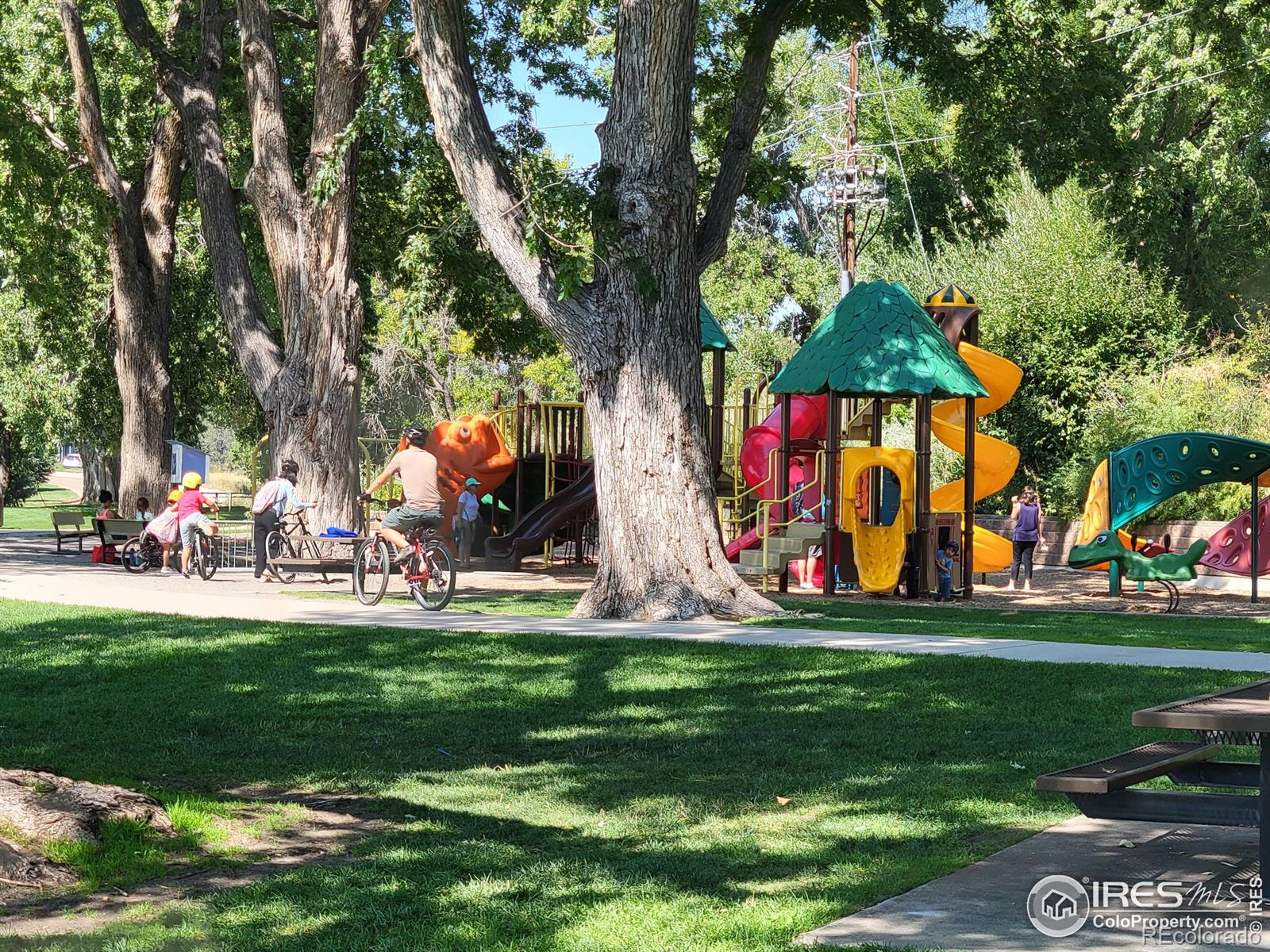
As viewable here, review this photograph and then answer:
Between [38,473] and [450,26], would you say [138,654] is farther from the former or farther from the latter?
[38,473]

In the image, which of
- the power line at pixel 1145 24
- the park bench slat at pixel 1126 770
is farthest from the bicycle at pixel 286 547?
the park bench slat at pixel 1126 770

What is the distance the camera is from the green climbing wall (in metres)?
21.2

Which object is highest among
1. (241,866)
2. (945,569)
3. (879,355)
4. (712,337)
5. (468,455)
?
(712,337)

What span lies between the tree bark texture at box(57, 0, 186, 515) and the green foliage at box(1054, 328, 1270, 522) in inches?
729

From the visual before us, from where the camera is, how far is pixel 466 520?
88.0ft

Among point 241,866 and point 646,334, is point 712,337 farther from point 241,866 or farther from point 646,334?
point 241,866

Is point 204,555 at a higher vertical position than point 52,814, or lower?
higher

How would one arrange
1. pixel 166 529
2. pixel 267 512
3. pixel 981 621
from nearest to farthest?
pixel 981 621 < pixel 267 512 < pixel 166 529

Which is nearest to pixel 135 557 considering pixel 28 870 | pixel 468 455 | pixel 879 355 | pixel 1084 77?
pixel 468 455

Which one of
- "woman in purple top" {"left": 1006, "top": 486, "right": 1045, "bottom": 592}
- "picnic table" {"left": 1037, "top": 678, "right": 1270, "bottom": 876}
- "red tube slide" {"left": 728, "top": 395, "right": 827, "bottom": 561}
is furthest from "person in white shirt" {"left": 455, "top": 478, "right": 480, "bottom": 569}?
"picnic table" {"left": 1037, "top": 678, "right": 1270, "bottom": 876}

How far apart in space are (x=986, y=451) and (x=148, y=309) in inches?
613

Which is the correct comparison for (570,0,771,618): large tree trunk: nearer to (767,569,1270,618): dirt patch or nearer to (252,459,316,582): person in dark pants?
(767,569,1270,618): dirt patch

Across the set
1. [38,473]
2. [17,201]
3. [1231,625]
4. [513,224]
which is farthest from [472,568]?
[38,473]

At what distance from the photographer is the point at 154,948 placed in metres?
4.70
